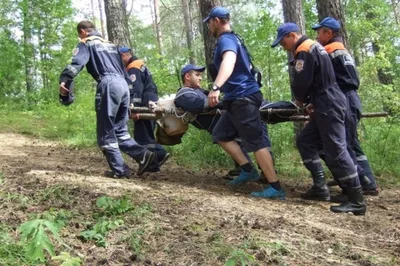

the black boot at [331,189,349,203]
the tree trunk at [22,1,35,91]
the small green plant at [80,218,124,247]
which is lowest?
the black boot at [331,189,349,203]

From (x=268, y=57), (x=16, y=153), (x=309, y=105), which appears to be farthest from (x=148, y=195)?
(x=268, y=57)

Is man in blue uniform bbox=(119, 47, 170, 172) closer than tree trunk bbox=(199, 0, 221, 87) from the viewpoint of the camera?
Yes

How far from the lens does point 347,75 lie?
520 centimetres

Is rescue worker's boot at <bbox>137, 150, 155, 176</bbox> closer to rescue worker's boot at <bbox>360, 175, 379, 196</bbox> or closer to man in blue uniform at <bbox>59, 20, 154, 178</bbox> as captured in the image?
man in blue uniform at <bbox>59, 20, 154, 178</bbox>

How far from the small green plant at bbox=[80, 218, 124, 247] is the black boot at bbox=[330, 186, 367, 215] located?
2.38m

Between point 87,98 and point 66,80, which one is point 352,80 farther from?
point 87,98

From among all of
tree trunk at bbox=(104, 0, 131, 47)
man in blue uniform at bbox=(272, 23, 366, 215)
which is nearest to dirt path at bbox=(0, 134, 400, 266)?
man in blue uniform at bbox=(272, 23, 366, 215)

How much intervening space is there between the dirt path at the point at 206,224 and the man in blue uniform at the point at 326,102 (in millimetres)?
342

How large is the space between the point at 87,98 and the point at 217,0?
7789 millimetres

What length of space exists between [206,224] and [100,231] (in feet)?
2.88

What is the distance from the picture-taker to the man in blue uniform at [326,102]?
4.53 meters

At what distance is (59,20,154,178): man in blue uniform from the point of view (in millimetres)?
5363

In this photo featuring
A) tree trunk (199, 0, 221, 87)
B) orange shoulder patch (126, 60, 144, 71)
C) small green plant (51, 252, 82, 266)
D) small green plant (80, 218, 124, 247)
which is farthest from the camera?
tree trunk (199, 0, 221, 87)

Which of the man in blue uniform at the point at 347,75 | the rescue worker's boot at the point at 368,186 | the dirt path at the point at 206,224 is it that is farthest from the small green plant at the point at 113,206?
the rescue worker's boot at the point at 368,186
